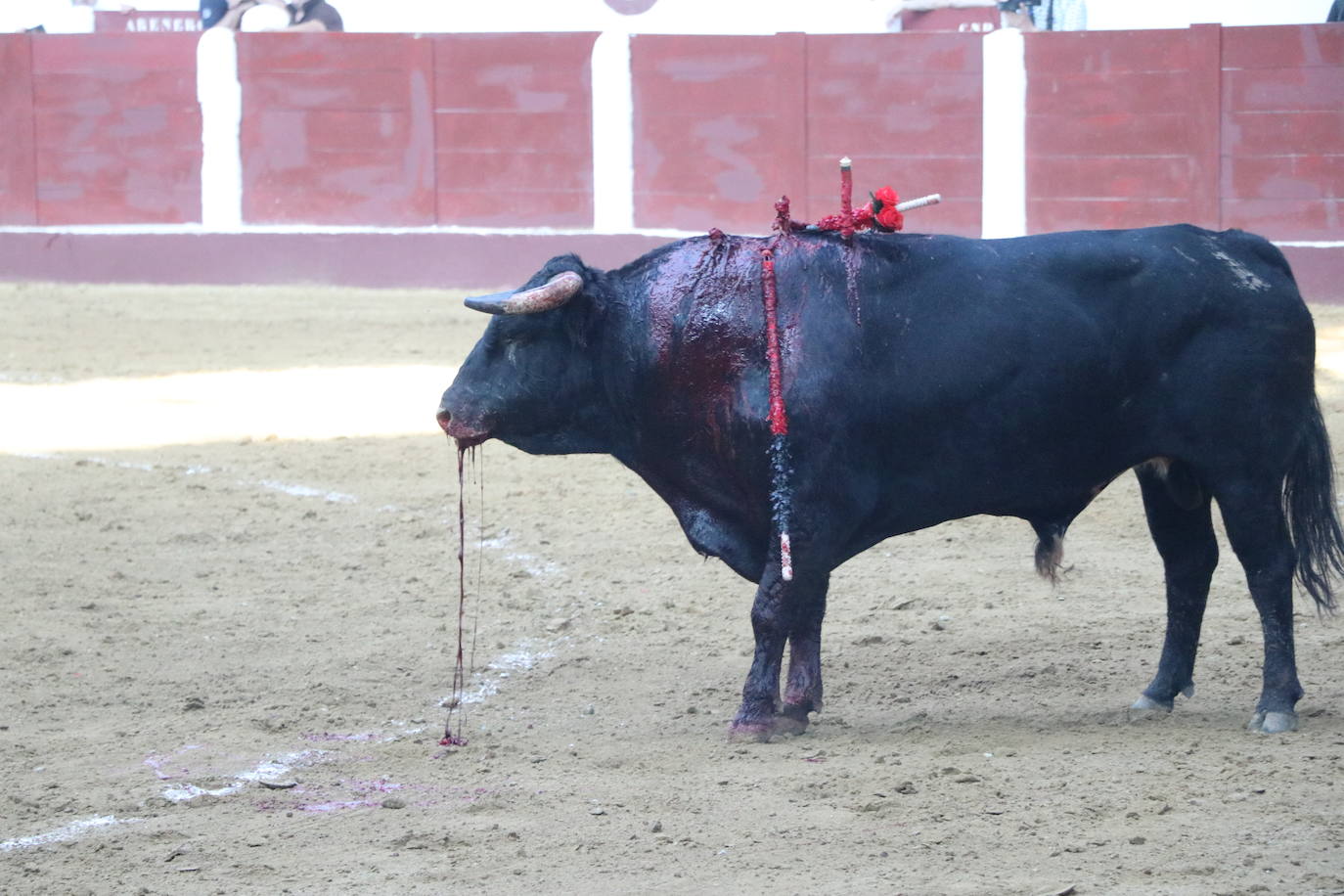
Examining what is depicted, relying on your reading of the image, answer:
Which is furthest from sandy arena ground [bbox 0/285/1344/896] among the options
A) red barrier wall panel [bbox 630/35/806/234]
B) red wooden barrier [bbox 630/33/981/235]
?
red barrier wall panel [bbox 630/35/806/234]

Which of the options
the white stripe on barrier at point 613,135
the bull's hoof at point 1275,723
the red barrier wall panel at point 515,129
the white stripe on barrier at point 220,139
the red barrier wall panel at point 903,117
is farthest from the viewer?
the white stripe on barrier at point 220,139

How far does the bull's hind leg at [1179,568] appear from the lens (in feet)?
12.7

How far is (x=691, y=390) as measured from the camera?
12.4 feet

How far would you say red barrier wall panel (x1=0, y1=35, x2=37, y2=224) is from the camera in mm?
13352

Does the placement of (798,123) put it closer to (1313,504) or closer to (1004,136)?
(1004,136)

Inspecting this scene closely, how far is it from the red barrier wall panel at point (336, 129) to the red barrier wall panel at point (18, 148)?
1.66 meters

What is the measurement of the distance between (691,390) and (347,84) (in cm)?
984

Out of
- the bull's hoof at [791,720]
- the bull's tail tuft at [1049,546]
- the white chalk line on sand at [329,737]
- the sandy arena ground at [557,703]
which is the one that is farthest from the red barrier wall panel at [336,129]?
the bull's hoof at [791,720]

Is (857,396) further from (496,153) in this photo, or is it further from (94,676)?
(496,153)

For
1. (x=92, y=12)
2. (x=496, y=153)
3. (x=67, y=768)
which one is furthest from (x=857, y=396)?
(x=92, y=12)

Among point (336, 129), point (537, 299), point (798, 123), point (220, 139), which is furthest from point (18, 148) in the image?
point (537, 299)

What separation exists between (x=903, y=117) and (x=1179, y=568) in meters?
8.48

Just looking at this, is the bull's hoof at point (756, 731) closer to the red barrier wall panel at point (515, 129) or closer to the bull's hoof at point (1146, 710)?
the bull's hoof at point (1146, 710)

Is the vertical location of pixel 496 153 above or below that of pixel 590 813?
above
